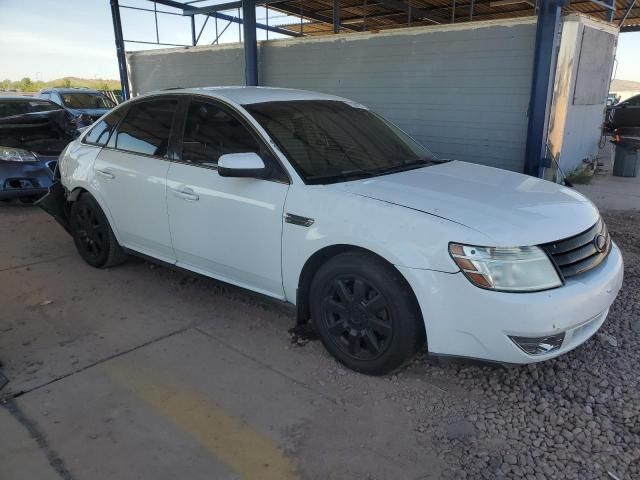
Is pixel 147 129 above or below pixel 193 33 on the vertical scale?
below

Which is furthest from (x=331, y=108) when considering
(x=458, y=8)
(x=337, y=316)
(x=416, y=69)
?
(x=458, y=8)

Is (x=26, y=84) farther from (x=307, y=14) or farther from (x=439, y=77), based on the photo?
(x=439, y=77)

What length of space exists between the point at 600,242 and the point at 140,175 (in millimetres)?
3270

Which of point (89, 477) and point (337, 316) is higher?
point (337, 316)

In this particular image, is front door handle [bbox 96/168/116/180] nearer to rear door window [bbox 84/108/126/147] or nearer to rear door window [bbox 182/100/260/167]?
rear door window [bbox 84/108/126/147]

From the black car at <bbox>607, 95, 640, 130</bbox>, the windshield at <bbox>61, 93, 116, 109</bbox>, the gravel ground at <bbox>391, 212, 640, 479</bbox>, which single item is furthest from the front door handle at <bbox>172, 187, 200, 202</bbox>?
the black car at <bbox>607, 95, 640, 130</bbox>

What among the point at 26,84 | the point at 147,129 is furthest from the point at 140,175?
the point at 26,84

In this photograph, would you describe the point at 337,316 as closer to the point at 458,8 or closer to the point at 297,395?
the point at 297,395

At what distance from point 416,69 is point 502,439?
678 cm

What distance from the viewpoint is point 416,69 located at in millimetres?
8172

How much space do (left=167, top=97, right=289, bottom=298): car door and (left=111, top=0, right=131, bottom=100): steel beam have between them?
9.57 metres

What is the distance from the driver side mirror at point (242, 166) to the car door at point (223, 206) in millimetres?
107

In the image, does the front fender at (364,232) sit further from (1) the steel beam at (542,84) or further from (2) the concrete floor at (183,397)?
(1) the steel beam at (542,84)

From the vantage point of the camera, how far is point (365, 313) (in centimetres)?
291
